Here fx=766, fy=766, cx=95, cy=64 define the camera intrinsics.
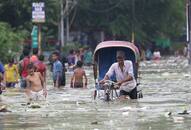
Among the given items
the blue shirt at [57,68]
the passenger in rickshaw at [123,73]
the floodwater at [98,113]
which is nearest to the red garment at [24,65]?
the blue shirt at [57,68]

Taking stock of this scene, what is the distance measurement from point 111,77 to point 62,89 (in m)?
6.70

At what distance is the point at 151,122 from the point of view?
14398 mm

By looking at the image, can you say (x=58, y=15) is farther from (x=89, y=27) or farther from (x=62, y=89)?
(x=62, y=89)

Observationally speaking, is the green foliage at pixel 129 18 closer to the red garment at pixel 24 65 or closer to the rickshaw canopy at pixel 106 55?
the red garment at pixel 24 65

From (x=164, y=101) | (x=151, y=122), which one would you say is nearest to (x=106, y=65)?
(x=164, y=101)

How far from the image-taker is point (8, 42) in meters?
45.8

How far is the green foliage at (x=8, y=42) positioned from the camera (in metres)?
44.7

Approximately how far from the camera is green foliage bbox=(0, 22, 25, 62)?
44.7 m

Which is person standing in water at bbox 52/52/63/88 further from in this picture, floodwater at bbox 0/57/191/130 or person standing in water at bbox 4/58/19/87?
floodwater at bbox 0/57/191/130

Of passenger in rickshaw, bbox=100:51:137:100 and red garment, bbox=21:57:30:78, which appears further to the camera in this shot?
red garment, bbox=21:57:30:78

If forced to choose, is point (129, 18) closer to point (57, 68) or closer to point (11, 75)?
point (11, 75)

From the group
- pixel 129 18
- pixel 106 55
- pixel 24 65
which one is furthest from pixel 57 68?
pixel 129 18

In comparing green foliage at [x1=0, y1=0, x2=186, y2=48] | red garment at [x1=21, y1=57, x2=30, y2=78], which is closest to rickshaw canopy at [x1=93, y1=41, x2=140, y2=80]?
red garment at [x1=21, y1=57, x2=30, y2=78]

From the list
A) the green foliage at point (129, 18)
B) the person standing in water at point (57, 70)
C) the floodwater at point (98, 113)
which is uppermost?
the green foliage at point (129, 18)
